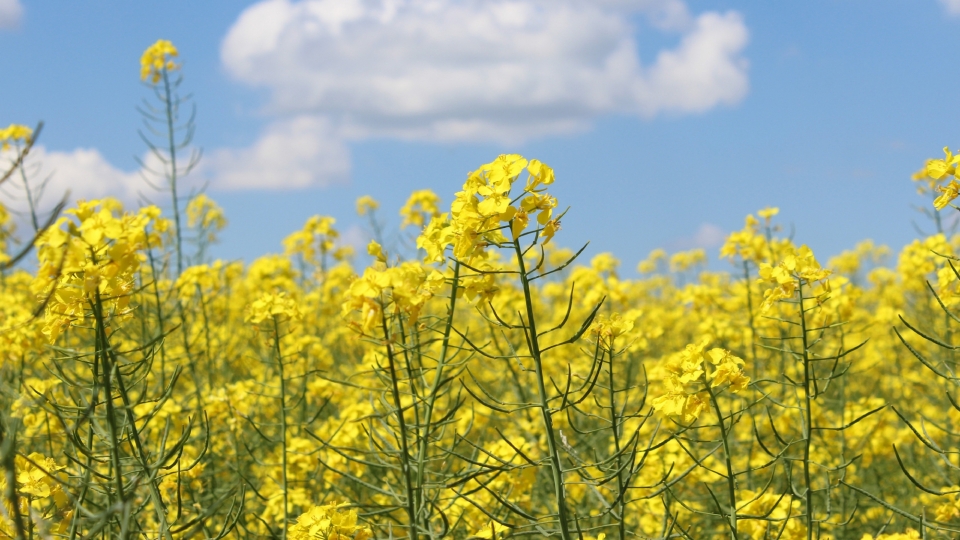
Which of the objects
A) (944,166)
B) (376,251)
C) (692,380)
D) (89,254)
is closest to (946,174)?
(944,166)

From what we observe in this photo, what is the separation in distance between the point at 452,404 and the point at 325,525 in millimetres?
2651

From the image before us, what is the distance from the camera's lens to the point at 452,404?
17.0 ft

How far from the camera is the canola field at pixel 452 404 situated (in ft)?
6.98

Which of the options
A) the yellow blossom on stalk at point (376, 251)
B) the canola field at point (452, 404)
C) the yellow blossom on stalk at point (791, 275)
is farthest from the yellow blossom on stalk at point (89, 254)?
the yellow blossom on stalk at point (791, 275)

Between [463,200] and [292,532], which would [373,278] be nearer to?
[463,200]

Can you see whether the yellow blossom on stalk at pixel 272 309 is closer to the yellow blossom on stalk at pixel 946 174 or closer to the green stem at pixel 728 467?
the green stem at pixel 728 467

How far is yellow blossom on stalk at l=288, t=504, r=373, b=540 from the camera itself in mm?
2561

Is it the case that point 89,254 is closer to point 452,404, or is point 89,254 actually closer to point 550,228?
point 550,228

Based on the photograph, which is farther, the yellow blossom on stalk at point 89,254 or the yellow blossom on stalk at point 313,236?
the yellow blossom on stalk at point 313,236

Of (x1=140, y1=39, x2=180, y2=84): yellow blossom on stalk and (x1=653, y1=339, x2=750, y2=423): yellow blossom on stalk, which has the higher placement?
(x1=140, y1=39, x2=180, y2=84): yellow blossom on stalk

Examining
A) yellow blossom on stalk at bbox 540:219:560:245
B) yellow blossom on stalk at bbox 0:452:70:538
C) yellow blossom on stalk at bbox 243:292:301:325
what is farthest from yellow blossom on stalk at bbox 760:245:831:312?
yellow blossom on stalk at bbox 0:452:70:538

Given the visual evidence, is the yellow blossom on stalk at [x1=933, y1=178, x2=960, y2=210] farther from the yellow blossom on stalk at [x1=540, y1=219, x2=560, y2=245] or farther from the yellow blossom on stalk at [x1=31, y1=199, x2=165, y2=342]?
the yellow blossom on stalk at [x1=31, y1=199, x2=165, y2=342]

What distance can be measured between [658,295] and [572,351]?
1332 cm

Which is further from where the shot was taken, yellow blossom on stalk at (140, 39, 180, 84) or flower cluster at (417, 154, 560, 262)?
yellow blossom on stalk at (140, 39, 180, 84)
